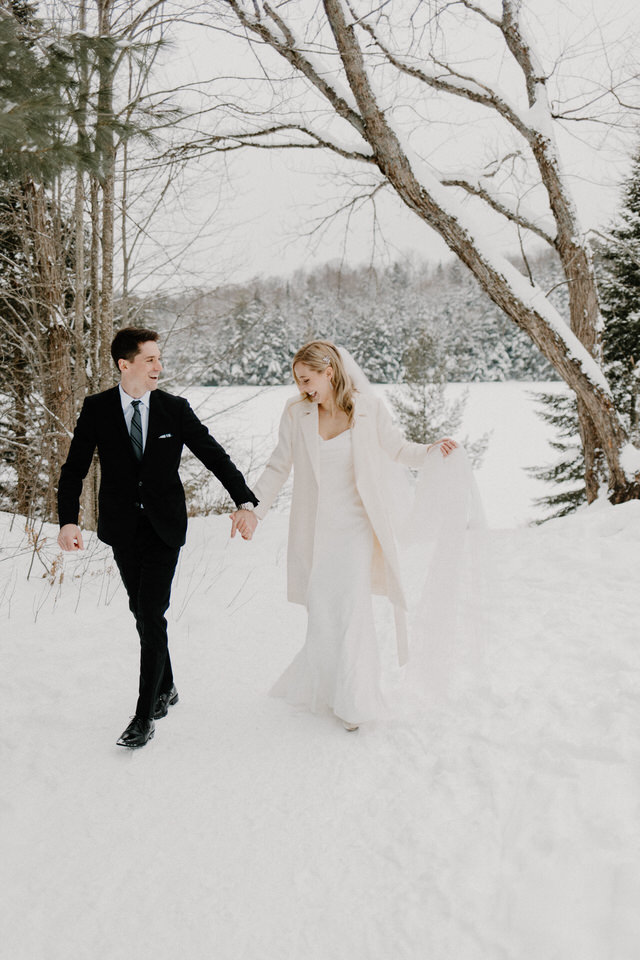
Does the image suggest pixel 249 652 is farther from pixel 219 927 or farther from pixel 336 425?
pixel 219 927

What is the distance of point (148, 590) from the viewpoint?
298 cm

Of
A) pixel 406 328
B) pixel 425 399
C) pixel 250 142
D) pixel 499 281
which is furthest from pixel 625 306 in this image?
pixel 406 328

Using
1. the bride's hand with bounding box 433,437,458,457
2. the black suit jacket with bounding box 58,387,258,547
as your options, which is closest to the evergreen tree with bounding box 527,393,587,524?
the bride's hand with bounding box 433,437,458,457

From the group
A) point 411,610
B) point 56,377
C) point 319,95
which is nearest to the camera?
point 411,610

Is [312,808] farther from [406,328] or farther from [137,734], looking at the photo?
Answer: [406,328]

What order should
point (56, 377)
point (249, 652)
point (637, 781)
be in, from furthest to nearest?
point (56, 377)
point (249, 652)
point (637, 781)

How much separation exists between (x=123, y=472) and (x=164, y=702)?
4.22 feet

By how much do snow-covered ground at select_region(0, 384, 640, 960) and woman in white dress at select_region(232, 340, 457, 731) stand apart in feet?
0.99

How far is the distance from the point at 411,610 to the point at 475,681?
1696 millimetres

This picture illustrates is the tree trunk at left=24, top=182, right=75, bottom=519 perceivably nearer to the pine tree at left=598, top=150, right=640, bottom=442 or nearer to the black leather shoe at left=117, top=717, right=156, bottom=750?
the black leather shoe at left=117, top=717, right=156, bottom=750

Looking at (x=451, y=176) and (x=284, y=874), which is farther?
(x=451, y=176)

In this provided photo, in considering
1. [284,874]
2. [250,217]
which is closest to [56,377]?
[250,217]

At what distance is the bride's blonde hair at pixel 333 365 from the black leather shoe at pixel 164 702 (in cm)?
176

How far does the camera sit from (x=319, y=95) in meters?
7.16
